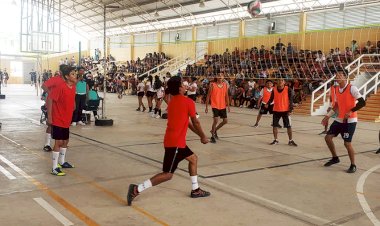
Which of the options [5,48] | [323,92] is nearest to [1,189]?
[323,92]

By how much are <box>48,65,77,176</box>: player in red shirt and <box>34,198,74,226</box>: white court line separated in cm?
116

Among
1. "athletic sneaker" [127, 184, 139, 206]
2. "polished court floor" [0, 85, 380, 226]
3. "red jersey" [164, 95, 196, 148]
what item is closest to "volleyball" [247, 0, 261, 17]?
"polished court floor" [0, 85, 380, 226]

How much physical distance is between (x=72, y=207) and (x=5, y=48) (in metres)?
48.2

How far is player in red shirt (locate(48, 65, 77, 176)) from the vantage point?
5.61 meters

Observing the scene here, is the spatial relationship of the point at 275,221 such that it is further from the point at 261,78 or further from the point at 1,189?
the point at 261,78

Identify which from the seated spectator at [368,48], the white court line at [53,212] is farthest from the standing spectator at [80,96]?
the seated spectator at [368,48]

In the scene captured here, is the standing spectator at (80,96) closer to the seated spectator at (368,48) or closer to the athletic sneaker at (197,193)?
the athletic sneaker at (197,193)

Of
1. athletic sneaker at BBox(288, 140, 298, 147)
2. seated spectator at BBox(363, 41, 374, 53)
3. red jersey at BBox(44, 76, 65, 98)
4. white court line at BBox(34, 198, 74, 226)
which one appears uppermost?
seated spectator at BBox(363, 41, 374, 53)

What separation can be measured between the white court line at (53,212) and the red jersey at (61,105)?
141 cm

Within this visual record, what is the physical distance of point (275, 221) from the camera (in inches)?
161

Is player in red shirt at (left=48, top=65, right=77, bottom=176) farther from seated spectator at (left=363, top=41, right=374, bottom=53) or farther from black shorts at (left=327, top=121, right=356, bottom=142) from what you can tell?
seated spectator at (left=363, top=41, right=374, bottom=53)

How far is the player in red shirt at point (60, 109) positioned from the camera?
5.61 m

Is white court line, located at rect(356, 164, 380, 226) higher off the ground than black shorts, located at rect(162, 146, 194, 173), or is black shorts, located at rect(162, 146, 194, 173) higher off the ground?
black shorts, located at rect(162, 146, 194, 173)

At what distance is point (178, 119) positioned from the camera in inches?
177
